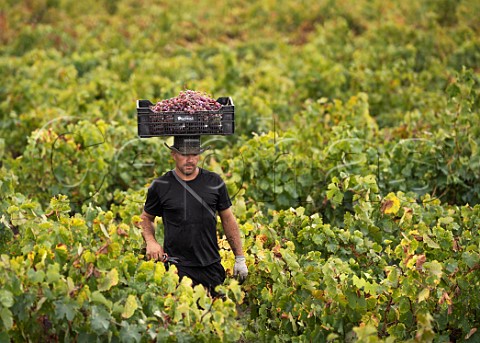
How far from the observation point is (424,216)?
6746 mm

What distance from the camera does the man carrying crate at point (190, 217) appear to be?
5.25 meters

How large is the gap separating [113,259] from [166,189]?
26.6 inches

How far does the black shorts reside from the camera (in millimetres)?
5348

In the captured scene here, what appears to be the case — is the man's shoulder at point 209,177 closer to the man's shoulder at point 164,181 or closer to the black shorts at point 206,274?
the man's shoulder at point 164,181

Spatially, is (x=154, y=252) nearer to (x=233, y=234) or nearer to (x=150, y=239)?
(x=150, y=239)

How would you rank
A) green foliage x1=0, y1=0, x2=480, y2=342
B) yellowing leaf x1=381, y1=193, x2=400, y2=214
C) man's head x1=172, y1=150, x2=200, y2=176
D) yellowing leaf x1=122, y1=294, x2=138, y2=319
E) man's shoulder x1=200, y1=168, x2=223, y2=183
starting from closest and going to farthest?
1. yellowing leaf x1=122, y1=294, x2=138, y2=319
2. green foliage x1=0, y1=0, x2=480, y2=342
3. man's head x1=172, y1=150, x2=200, y2=176
4. man's shoulder x1=200, y1=168, x2=223, y2=183
5. yellowing leaf x1=381, y1=193, x2=400, y2=214

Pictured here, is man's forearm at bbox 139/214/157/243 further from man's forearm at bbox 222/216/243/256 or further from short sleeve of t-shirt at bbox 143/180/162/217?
man's forearm at bbox 222/216/243/256

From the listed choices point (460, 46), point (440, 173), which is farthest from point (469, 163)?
point (460, 46)

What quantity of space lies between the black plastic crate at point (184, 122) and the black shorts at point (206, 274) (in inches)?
31.8

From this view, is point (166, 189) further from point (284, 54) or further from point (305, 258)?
point (284, 54)

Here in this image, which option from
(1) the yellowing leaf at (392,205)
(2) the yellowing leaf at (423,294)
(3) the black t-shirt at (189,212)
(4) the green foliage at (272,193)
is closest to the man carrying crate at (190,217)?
(3) the black t-shirt at (189,212)

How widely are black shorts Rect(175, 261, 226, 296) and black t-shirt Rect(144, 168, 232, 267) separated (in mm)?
39

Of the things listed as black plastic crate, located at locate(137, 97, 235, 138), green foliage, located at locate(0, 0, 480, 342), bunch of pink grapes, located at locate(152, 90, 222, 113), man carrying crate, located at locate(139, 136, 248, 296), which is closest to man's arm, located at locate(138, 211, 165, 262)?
man carrying crate, located at locate(139, 136, 248, 296)

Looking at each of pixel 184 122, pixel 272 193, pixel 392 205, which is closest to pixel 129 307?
pixel 184 122
